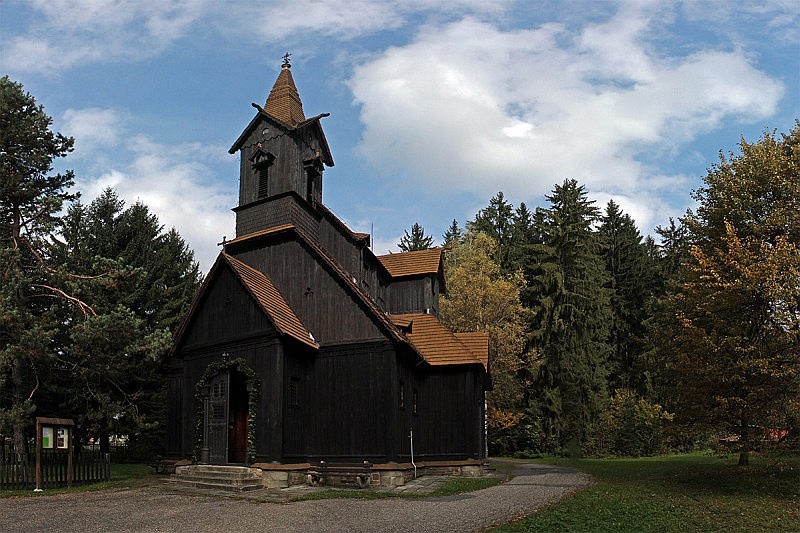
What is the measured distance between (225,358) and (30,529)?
366 inches

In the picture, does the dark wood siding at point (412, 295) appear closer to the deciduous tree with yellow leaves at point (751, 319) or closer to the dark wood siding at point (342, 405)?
the dark wood siding at point (342, 405)

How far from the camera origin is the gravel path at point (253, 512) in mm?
12883

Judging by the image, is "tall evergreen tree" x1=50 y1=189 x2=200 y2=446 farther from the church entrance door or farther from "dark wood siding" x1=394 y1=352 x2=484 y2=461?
"dark wood siding" x1=394 y1=352 x2=484 y2=461

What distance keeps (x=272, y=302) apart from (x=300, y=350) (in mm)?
1839

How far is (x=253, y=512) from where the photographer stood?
48.8 feet

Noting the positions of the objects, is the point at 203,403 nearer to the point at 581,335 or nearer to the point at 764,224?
the point at 764,224

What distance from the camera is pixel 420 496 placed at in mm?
18094

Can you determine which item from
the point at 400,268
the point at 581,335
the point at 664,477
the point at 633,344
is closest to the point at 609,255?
the point at 633,344

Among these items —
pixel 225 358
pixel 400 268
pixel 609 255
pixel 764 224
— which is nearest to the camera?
pixel 764 224


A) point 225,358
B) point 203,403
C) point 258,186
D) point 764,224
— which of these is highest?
point 258,186

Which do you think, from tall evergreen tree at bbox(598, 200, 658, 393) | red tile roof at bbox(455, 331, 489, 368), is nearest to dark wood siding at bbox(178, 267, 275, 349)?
red tile roof at bbox(455, 331, 489, 368)

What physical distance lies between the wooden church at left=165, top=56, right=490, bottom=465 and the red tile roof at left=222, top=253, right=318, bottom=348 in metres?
0.06

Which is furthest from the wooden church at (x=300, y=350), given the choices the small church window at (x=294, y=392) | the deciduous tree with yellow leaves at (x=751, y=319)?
the deciduous tree with yellow leaves at (x=751, y=319)

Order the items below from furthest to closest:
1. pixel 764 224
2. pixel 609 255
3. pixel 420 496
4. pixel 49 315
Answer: pixel 609 255
pixel 49 315
pixel 764 224
pixel 420 496
